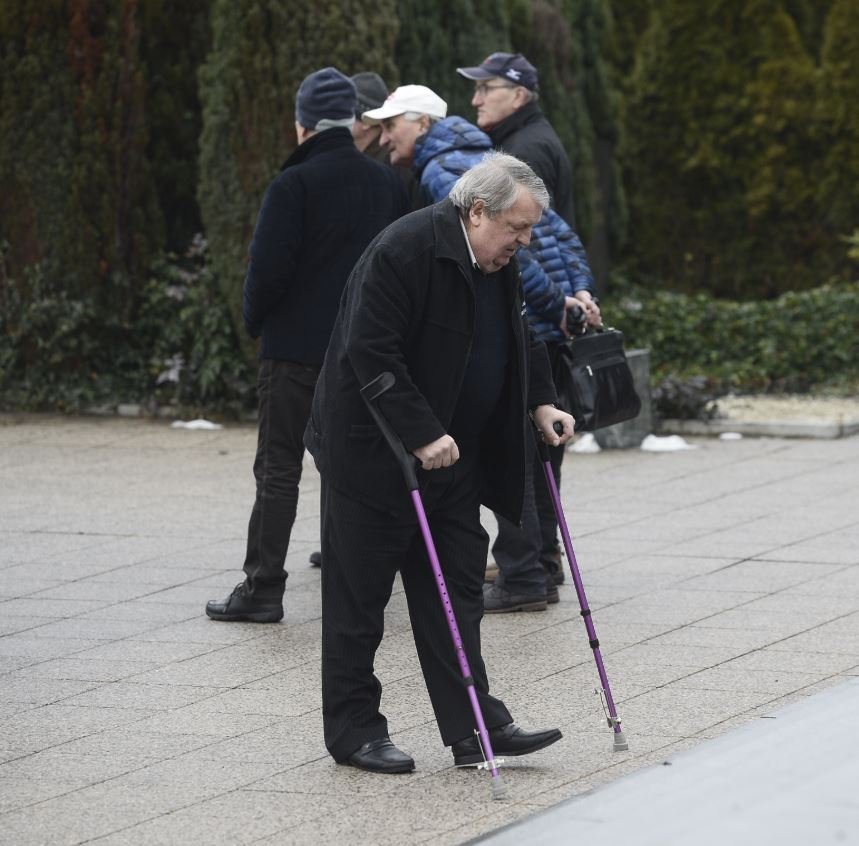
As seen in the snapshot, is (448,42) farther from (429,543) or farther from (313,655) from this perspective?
(429,543)

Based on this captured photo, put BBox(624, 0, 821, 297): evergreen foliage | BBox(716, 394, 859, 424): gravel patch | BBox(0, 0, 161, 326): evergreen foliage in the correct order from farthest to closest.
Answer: BBox(624, 0, 821, 297): evergreen foliage, BBox(0, 0, 161, 326): evergreen foliage, BBox(716, 394, 859, 424): gravel patch

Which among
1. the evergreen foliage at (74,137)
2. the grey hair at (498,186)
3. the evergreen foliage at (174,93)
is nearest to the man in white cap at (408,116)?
the grey hair at (498,186)

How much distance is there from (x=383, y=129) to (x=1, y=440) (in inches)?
210

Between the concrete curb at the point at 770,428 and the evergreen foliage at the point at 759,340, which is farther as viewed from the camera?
the evergreen foliage at the point at 759,340

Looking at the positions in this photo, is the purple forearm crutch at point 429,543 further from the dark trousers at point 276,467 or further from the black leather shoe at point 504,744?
the dark trousers at point 276,467

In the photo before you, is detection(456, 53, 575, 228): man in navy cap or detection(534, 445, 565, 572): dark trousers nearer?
detection(534, 445, 565, 572): dark trousers

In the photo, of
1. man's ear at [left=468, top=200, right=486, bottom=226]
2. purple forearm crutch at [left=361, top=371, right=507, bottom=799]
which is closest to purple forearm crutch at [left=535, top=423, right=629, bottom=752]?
purple forearm crutch at [left=361, top=371, right=507, bottom=799]

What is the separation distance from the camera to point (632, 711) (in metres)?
5.43

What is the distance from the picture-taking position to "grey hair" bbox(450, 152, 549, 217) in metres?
4.71

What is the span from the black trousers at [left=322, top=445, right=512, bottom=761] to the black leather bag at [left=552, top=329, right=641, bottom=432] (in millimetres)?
1711

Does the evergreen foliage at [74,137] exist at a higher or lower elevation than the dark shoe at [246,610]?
higher

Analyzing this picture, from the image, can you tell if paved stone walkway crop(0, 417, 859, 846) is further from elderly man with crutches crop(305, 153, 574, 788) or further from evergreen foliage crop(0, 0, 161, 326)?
evergreen foliage crop(0, 0, 161, 326)

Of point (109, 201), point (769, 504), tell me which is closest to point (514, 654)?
point (769, 504)

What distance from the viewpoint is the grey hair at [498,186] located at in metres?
4.71
